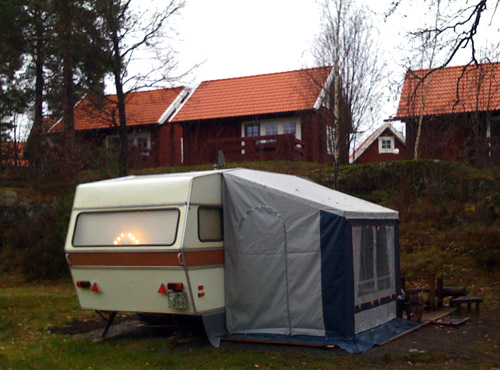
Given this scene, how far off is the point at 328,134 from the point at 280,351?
37.4 feet

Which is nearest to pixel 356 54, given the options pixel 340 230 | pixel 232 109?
pixel 232 109

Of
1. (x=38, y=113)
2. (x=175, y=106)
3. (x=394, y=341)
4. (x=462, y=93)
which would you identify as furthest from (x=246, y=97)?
(x=394, y=341)

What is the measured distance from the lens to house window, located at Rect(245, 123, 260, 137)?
26.9 meters

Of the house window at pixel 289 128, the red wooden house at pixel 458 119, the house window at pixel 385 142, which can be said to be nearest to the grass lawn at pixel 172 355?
the red wooden house at pixel 458 119

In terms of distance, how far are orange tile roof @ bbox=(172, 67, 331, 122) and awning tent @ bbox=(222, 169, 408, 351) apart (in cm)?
1484

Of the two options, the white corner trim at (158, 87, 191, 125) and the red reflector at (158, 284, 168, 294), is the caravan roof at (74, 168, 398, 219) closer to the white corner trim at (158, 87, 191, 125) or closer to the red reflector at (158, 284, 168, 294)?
the red reflector at (158, 284, 168, 294)

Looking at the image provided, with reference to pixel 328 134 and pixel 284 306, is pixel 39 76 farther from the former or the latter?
pixel 284 306

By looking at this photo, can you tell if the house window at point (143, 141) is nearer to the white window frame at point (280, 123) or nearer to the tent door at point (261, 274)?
the white window frame at point (280, 123)

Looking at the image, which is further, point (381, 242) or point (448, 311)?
point (448, 311)

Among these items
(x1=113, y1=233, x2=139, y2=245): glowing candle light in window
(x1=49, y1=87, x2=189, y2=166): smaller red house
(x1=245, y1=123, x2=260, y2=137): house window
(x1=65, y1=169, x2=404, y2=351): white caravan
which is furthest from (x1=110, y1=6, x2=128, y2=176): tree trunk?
(x1=113, y1=233, x2=139, y2=245): glowing candle light in window

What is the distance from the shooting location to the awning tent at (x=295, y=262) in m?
8.92

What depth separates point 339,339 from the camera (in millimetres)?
8750

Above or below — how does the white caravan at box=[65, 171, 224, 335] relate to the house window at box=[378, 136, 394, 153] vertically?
below

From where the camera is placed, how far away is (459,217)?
1695cm
